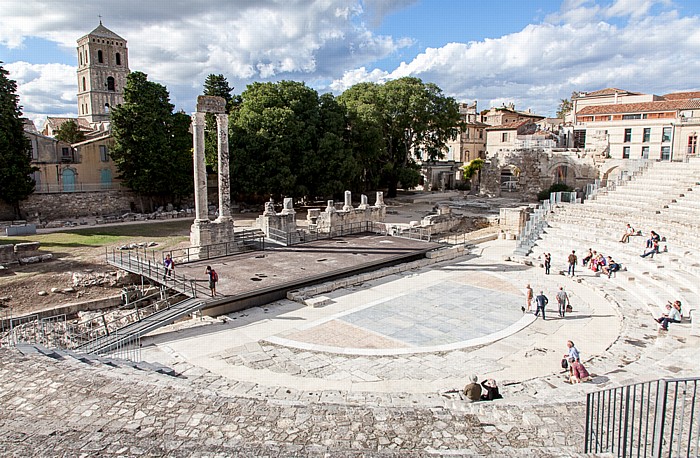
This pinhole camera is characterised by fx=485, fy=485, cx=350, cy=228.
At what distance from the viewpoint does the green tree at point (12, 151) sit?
33.7m

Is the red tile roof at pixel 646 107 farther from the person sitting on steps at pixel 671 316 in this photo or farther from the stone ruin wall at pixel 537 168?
the person sitting on steps at pixel 671 316

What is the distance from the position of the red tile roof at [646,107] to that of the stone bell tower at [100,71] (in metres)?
62.8

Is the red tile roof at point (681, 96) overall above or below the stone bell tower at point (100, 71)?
below

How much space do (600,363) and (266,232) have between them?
19094 millimetres

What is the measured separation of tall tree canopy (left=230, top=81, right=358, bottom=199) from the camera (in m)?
37.9

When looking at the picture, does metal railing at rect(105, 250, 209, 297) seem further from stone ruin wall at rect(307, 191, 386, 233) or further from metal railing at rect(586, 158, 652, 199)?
metal railing at rect(586, 158, 652, 199)

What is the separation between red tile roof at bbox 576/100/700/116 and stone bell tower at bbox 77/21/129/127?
206 feet

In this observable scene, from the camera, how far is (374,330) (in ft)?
50.6

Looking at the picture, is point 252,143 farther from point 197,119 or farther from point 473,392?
point 473,392

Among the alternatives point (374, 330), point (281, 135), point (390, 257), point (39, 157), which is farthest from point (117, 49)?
point (374, 330)

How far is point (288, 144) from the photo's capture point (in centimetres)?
3838

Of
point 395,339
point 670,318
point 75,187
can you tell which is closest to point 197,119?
point 395,339

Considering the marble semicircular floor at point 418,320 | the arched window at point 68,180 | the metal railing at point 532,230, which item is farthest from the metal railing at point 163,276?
the arched window at point 68,180

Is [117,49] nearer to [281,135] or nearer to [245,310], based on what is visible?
[281,135]
